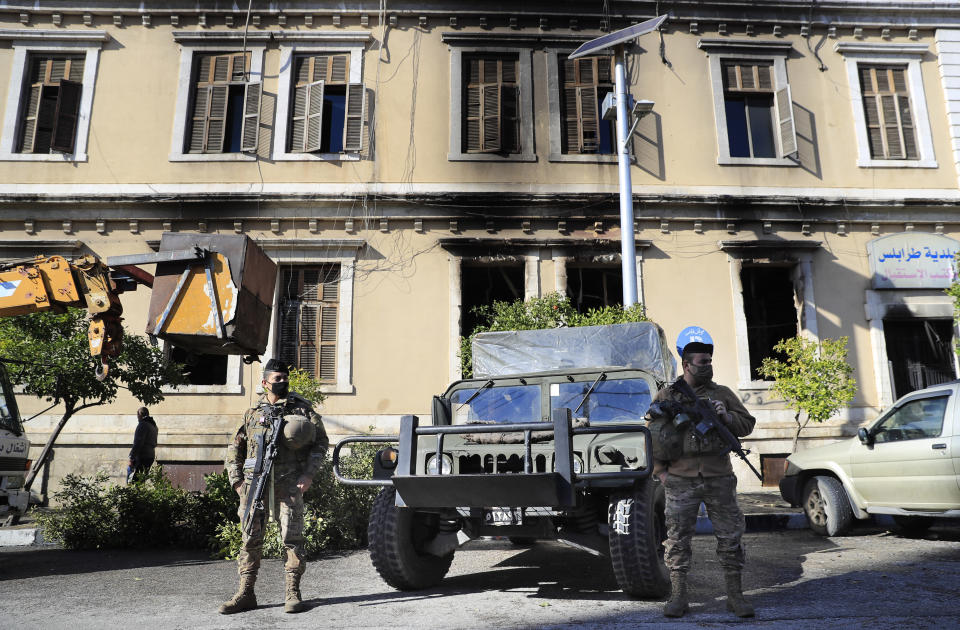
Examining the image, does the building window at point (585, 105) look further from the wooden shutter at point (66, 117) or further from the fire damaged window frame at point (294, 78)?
the wooden shutter at point (66, 117)

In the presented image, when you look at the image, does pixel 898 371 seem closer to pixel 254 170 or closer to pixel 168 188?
pixel 254 170

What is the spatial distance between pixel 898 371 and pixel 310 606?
11.8m

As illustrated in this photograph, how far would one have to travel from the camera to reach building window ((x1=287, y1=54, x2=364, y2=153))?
12461mm

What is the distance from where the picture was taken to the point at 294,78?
12836 mm

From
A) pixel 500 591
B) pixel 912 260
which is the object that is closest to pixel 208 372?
pixel 500 591

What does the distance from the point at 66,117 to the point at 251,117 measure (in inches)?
132

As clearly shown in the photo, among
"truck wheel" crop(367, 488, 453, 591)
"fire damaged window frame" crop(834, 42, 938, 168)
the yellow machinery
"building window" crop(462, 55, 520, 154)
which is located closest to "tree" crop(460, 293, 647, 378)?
"building window" crop(462, 55, 520, 154)

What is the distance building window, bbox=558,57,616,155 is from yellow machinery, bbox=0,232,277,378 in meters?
8.76

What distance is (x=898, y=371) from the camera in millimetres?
12344

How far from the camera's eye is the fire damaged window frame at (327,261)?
11789 mm

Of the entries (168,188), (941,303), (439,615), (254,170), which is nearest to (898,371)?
(941,303)

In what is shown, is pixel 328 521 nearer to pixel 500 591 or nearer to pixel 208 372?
pixel 500 591

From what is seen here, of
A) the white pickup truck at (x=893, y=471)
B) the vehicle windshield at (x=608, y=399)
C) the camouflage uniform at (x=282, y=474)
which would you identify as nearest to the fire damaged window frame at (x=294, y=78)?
the vehicle windshield at (x=608, y=399)

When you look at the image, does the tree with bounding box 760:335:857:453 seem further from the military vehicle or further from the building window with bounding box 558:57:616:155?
the military vehicle
